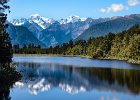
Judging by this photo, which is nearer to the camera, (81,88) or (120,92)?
(120,92)

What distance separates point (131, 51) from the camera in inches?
6147

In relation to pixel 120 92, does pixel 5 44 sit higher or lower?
higher

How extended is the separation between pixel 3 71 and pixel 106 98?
25.0m

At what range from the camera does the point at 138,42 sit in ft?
502

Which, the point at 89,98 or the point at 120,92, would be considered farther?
the point at 120,92

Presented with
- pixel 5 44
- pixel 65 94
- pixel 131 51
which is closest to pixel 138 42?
pixel 131 51

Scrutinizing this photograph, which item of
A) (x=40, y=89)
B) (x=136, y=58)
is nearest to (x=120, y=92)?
(x=40, y=89)

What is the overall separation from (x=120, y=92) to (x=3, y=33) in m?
26.7

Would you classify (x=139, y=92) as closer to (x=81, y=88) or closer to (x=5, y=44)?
(x=81, y=88)

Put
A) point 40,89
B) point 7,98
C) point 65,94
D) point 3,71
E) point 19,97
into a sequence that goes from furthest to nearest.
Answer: point 3,71 → point 40,89 → point 65,94 → point 19,97 → point 7,98

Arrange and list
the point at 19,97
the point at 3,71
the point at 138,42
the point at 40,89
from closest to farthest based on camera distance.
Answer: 1. the point at 19,97
2. the point at 40,89
3. the point at 3,71
4. the point at 138,42

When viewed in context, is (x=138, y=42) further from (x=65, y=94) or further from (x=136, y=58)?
(x=65, y=94)

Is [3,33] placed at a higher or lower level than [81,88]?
higher

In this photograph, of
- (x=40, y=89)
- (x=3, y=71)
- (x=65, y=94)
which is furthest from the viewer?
(x=3, y=71)
